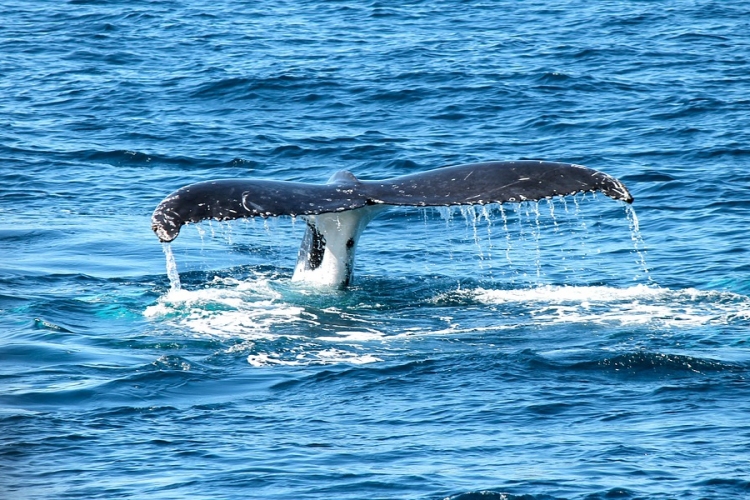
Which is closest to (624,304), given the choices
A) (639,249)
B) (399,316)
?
(399,316)

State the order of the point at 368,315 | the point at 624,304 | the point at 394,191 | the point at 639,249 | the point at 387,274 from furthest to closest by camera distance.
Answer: the point at 639,249, the point at 387,274, the point at 624,304, the point at 368,315, the point at 394,191

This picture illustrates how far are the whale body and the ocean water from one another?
0.43 meters

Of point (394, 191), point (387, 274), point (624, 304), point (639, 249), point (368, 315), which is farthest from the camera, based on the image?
point (639, 249)

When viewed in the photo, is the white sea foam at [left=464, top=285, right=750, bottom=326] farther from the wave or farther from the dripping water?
the dripping water

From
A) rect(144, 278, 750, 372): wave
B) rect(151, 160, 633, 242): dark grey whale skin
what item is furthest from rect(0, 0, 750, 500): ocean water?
rect(151, 160, 633, 242): dark grey whale skin

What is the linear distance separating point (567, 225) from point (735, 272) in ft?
11.5

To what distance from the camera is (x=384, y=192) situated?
1037 cm

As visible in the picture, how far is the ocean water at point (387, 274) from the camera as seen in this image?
26.7 ft

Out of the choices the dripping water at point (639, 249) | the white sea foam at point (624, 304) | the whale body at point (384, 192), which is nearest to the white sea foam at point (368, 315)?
the white sea foam at point (624, 304)

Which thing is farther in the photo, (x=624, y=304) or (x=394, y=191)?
(x=624, y=304)

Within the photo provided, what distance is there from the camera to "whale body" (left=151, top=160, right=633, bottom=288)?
9.68m

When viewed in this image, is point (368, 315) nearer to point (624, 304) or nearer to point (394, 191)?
point (394, 191)

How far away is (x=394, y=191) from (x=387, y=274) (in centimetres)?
363

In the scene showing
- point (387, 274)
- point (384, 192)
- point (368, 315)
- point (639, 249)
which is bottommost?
point (639, 249)
